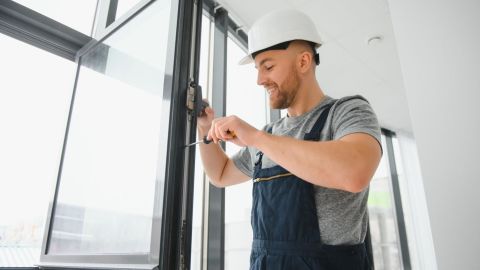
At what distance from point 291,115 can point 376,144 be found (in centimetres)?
35

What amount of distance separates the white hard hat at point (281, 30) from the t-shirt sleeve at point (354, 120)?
278mm

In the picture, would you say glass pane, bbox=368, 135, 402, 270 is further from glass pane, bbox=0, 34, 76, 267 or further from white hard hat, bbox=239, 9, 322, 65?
glass pane, bbox=0, 34, 76, 267

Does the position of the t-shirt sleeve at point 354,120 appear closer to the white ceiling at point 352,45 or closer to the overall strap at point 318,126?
the overall strap at point 318,126

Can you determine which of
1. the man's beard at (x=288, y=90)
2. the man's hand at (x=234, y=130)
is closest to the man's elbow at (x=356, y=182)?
the man's hand at (x=234, y=130)

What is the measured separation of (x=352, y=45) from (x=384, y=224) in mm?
2637

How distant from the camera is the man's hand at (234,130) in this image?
33.1 inches

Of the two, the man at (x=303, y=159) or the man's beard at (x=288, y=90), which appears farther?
the man's beard at (x=288, y=90)

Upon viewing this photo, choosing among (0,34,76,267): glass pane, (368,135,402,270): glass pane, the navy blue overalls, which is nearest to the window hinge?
the navy blue overalls

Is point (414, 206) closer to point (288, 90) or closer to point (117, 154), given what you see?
point (288, 90)

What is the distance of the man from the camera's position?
0.73 m

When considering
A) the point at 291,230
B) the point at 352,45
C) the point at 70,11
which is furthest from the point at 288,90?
the point at 352,45

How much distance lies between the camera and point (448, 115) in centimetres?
115

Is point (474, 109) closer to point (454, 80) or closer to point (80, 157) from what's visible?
point (454, 80)

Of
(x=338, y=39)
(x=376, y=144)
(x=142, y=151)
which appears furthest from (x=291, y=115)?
(x=338, y=39)
